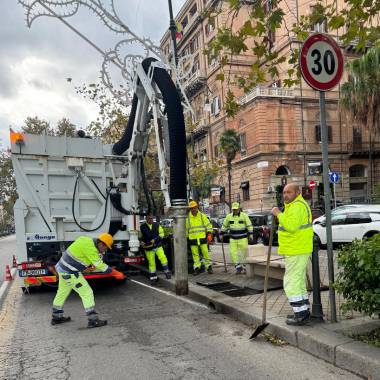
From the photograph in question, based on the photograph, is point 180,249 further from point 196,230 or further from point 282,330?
point 282,330

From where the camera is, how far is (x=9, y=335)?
5945 millimetres

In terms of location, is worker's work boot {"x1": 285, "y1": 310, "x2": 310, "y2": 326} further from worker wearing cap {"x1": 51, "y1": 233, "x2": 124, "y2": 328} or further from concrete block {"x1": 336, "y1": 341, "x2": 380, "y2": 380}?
worker wearing cap {"x1": 51, "y1": 233, "x2": 124, "y2": 328}

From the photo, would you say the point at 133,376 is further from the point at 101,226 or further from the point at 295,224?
the point at 101,226

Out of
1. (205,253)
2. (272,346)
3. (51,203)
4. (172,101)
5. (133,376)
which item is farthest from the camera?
(205,253)

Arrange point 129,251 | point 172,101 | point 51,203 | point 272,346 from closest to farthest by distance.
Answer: point 272,346 → point 172,101 → point 51,203 → point 129,251

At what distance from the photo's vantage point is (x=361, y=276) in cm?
426

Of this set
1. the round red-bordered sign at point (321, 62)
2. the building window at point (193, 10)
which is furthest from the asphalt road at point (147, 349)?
the building window at point (193, 10)

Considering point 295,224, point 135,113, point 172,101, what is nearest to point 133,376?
point 295,224

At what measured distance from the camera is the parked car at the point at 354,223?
14109mm

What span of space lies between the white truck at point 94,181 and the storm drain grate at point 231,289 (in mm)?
1751

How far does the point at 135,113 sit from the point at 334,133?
34125 millimetres

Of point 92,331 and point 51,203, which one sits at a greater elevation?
point 51,203

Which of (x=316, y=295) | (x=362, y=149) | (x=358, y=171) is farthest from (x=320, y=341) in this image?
(x=358, y=171)

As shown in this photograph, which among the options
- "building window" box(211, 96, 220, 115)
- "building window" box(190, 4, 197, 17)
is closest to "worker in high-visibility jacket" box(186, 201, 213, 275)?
"building window" box(211, 96, 220, 115)
